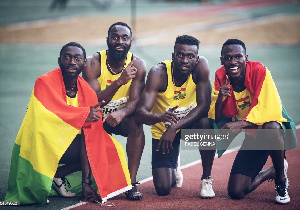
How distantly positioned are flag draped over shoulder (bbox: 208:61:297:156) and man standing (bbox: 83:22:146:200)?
3.16ft

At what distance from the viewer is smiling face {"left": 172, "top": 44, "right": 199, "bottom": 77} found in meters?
6.30

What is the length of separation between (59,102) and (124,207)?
1261 millimetres

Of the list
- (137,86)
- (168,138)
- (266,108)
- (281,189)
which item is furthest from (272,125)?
(137,86)

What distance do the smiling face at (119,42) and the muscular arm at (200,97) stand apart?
2.81ft

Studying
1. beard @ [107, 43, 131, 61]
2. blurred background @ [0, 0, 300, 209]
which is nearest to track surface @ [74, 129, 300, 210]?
blurred background @ [0, 0, 300, 209]

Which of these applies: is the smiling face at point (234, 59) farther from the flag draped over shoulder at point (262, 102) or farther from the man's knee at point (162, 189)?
the man's knee at point (162, 189)

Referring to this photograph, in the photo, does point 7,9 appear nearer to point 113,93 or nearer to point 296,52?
point 296,52

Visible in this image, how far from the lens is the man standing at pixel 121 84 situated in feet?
21.0

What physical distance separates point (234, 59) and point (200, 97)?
23.8 inches

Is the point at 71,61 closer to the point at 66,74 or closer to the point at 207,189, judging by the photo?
the point at 66,74

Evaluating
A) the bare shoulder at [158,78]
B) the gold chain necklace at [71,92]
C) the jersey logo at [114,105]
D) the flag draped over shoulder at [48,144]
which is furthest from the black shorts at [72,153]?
the bare shoulder at [158,78]

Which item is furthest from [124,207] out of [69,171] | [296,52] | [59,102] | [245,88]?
[296,52]

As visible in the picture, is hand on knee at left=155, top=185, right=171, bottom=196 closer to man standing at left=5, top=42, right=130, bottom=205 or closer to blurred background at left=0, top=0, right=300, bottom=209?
man standing at left=5, top=42, right=130, bottom=205

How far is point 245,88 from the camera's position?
632cm
